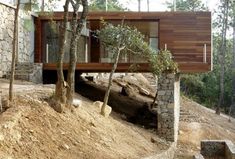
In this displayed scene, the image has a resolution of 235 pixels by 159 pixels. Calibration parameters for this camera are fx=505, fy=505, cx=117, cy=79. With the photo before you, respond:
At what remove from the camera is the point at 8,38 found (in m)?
19.4

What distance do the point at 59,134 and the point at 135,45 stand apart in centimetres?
706

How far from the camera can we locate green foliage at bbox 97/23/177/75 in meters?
16.8

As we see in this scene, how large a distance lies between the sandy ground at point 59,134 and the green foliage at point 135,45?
2.95 metres

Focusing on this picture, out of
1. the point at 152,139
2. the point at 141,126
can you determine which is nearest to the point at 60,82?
the point at 152,139

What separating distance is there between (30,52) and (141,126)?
596 centimetres

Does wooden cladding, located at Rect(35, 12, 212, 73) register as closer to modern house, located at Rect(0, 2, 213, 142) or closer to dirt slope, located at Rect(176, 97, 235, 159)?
modern house, located at Rect(0, 2, 213, 142)

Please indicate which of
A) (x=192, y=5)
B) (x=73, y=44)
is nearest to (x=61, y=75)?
(x=73, y=44)

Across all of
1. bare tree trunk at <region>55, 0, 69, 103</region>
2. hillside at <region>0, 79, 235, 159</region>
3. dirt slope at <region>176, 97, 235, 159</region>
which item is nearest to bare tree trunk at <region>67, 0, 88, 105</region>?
bare tree trunk at <region>55, 0, 69, 103</region>

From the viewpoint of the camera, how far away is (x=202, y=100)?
3853cm

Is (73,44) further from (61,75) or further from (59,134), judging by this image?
(59,134)

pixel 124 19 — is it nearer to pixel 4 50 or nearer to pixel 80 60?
pixel 80 60

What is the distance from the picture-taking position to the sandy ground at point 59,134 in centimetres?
945

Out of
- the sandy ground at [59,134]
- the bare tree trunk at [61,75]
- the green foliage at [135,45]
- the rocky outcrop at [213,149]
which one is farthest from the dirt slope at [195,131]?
the bare tree trunk at [61,75]

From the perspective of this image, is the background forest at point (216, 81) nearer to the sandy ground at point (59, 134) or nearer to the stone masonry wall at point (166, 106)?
the stone masonry wall at point (166, 106)
